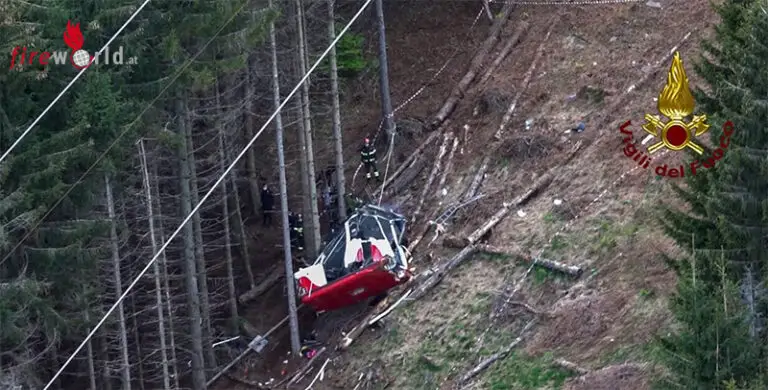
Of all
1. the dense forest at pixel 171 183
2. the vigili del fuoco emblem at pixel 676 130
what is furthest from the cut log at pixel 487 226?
the dense forest at pixel 171 183

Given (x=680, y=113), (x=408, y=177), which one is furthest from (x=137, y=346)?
(x=680, y=113)

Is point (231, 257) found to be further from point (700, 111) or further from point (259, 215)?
point (700, 111)

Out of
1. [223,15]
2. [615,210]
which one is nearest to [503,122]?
[615,210]

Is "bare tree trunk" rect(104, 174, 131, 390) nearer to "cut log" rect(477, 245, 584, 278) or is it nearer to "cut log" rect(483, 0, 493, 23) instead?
"cut log" rect(477, 245, 584, 278)

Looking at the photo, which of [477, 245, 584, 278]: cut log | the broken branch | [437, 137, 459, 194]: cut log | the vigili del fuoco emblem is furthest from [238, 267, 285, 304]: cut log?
the vigili del fuoco emblem

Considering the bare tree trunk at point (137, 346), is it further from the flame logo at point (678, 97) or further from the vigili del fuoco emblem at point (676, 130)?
the flame logo at point (678, 97)
